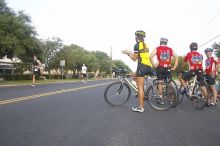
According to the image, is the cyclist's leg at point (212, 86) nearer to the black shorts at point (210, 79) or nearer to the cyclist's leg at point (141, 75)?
the black shorts at point (210, 79)

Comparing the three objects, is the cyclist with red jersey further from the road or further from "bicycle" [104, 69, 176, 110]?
the road

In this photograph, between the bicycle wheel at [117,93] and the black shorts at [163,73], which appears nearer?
the black shorts at [163,73]

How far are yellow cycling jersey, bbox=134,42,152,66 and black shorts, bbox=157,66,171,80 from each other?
0.66m

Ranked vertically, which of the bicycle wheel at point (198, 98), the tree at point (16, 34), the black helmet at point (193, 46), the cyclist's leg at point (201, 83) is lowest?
the bicycle wheel at point (198, 98)

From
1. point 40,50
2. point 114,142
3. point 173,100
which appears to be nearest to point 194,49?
point 173,100

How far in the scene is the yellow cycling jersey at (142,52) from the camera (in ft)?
27.1

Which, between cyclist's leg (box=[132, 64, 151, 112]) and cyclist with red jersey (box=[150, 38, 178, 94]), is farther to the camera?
cyclist with red jersey (box=[150, 38, 178, 94])

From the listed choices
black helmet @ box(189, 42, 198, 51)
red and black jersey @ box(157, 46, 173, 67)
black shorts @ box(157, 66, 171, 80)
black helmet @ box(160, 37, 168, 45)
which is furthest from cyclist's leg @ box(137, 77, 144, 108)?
black helmet @ box(189, 42, 198, 51)

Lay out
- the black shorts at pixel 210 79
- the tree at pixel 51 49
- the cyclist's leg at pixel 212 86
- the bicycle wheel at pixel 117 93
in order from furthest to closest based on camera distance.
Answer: the tree at pixel 51 49, the black shorts at pixel 210 79, the cyclist's leg at pixel 212 86, the bicycle wheel at pixel 117 93

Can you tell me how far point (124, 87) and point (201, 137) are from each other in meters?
4.20

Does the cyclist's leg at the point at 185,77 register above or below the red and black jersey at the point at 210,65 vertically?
below

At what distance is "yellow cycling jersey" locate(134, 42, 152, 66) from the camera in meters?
8.25

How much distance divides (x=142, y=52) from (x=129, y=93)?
4.54ft

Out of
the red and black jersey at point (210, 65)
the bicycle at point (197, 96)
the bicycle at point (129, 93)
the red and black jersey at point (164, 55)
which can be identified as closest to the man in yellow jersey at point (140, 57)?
the bicycle at point (129, 93)
